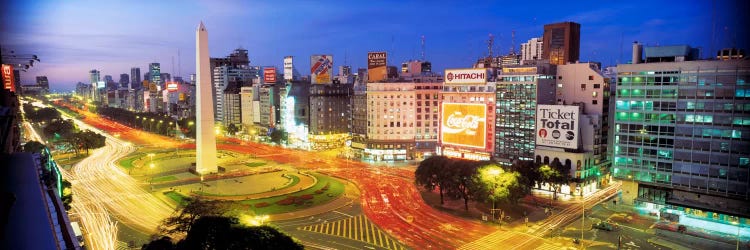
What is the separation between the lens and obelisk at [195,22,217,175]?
66.1m

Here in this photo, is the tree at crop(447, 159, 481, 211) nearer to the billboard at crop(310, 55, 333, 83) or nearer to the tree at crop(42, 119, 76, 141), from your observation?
the billboard at crop(310, 55, 333, 83)

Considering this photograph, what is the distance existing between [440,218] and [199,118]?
37058mm

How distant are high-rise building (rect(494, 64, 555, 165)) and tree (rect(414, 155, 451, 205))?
18.5 m

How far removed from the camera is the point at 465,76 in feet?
265

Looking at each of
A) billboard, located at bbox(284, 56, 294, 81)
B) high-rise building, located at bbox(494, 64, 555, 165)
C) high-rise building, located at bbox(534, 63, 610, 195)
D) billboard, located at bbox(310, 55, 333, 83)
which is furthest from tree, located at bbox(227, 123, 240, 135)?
high-rise building, located at bbox(534, 63, 610, 195)

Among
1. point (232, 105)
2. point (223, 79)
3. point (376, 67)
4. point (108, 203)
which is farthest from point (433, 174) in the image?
point (223, 79)

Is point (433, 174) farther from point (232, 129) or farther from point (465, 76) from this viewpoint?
point (232, 129)

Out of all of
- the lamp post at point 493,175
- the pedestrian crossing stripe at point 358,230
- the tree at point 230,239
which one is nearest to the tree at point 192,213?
the tree at point 230,239

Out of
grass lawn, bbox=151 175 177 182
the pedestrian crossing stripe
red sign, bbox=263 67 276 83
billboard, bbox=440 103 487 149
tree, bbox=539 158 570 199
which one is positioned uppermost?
red sign, bbox=263 67 276 83

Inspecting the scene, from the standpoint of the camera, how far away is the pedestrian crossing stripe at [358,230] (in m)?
42.6

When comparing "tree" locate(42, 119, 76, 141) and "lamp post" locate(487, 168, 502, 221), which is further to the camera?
"tree" locate(42, 119, 76, 141)

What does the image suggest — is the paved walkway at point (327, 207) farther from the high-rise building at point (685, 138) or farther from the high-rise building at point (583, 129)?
the high-rise building at point (685, 138)

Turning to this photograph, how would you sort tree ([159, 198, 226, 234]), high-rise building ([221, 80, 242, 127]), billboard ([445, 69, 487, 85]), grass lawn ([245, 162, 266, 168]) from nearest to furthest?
tree ([159, 198, 226, 234]) < billboard ([445, 69, 487, 85]) < grass lawn ([245, 162, 266, 168]) < high-rise building ([221, 80, 242, 127])

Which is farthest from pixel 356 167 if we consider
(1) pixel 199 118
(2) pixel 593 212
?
(2) pixel 593 212
